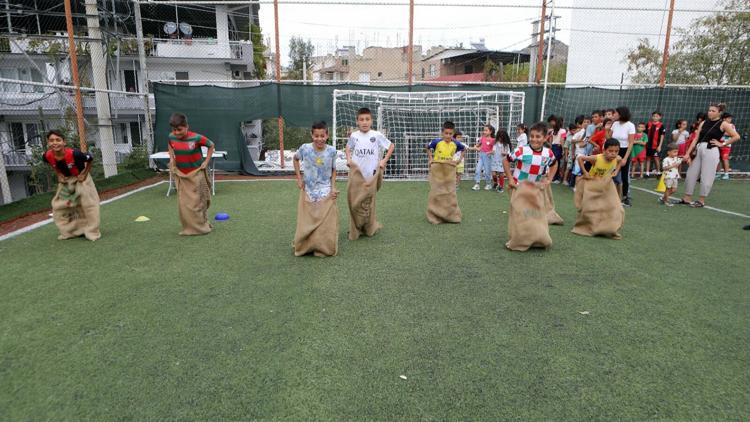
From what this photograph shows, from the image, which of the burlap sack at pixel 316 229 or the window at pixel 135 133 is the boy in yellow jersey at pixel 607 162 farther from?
the window at pixel 135 133

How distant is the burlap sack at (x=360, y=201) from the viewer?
582cm

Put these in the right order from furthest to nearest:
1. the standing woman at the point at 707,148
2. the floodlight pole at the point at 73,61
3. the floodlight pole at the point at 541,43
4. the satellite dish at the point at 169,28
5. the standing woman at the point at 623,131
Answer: the satellite dish at the point at 169,28
the floodlight pole at the point at 541,43
the floodlight pole at the point at 73,61
the standing woman at the point at 707,148
the standing woman at the point at 623,131

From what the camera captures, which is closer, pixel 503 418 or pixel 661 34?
pixel 503 418

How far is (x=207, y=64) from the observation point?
2277cm

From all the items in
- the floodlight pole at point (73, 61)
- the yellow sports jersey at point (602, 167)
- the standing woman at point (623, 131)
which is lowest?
the yellow sports jersey at point (602, 167)

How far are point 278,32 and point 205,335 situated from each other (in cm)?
983

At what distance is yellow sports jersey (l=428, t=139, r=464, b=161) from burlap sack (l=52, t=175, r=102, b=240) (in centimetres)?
477

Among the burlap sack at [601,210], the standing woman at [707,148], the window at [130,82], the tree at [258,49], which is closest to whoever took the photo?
the burlap sack at [601,210]

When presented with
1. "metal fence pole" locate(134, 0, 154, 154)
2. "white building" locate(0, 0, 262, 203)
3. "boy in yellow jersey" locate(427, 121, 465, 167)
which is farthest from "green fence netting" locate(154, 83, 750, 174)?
"boy in yellow jersey" locate(427, 121, 465, 167)

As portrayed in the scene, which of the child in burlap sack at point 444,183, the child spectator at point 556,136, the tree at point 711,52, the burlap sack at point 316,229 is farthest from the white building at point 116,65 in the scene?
the tree at point 711,52

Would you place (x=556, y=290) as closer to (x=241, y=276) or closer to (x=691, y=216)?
(x=241, y=276)

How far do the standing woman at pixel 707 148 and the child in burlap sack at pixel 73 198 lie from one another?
9395mm

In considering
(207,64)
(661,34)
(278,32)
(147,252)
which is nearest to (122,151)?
(207,64)

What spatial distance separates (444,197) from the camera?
6.95 m
